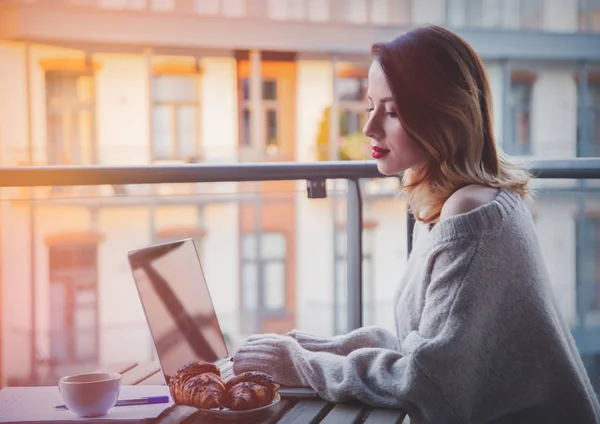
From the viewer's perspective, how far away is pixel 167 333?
49.4 inches

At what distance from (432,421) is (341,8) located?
13.0 metres

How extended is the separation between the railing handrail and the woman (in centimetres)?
51

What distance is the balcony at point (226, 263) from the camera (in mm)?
12617

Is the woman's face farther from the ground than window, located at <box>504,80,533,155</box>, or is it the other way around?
window, located at <box>504,80,533,155</box>

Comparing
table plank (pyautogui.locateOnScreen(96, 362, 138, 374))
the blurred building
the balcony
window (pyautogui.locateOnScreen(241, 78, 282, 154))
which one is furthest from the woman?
window (pyautogui.locateOnScreen(241, 78, 282, 154))

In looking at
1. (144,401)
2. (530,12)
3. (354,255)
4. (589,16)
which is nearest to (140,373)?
(144,401)

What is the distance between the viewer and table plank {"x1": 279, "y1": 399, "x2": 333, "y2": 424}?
1040 millimetres

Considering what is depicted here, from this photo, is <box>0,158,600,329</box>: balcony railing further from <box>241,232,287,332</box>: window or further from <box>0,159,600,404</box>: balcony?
<box>241,232,287,332</box>: window

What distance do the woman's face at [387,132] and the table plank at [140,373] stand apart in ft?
1.61

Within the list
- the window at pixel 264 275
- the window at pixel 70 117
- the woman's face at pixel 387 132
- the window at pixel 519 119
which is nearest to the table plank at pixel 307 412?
the woman's face at pixel 387 132

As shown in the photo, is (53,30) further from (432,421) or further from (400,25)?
(432,421)

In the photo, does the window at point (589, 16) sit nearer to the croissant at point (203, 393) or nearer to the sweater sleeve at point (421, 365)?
the sweater sleeve at point (421, 365)

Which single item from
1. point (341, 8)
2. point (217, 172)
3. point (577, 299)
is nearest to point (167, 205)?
point (341, 8)

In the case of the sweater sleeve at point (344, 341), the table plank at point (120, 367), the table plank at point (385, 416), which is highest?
the sweater sleeve at point (344, 341)
